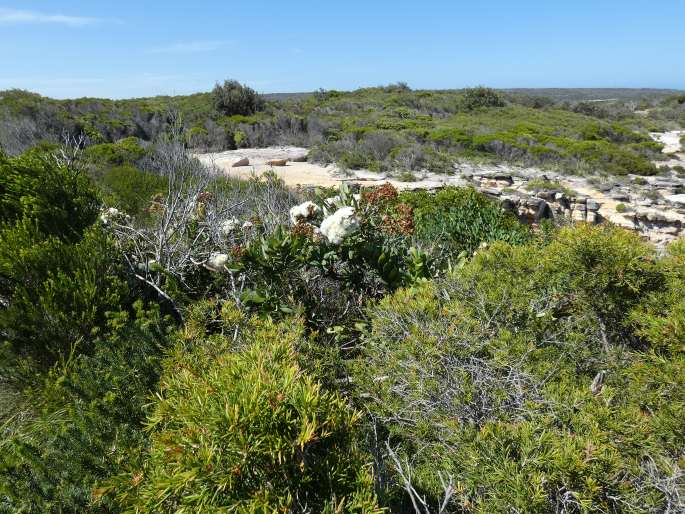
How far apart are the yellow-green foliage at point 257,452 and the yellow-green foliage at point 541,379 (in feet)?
1.60

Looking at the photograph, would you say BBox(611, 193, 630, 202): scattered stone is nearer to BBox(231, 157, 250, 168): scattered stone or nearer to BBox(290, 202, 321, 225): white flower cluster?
BBox(290, 202, 321, 225): white flower cluster

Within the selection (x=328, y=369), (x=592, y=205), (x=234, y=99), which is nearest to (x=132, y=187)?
(x=328, y=369)

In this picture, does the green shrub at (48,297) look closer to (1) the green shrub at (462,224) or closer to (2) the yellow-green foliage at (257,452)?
(2) the yellow-green foliage at (257,452)

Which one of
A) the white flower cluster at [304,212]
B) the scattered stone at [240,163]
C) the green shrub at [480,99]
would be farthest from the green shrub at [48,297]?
the green shrub at [480,99]

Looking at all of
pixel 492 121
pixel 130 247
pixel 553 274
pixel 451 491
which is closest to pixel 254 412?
pixel 451 491

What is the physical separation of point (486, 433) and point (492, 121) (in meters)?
25.3

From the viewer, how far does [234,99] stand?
23453 mm

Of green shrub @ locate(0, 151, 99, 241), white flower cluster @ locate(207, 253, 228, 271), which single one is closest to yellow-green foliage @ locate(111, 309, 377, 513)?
white flower cluster @ locate(207, 253, 228, 271)

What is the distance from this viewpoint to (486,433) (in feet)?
4.87

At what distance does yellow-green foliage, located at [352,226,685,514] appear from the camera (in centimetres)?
139

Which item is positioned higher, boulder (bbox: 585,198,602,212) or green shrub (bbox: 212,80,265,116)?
green shrub (bbox: 212,80,265,116)

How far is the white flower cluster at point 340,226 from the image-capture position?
296cm

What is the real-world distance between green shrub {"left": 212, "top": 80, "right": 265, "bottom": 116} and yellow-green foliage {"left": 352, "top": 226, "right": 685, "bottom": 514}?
2328 centimetres

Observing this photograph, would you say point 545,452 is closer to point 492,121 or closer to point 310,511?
point 310,511
